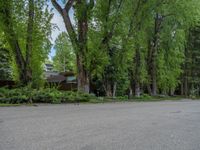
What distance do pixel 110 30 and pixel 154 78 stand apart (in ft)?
41.7

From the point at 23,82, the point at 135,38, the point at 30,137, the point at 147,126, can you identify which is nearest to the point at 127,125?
the point at 147,126

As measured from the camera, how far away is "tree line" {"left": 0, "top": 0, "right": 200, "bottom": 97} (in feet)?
68.1

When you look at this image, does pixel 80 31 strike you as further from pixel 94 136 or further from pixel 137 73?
pixel 94 136

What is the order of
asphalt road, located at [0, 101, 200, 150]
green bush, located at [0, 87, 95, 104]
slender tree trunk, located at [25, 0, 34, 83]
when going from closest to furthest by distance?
asphalt road, located at [0, 101, 200, 150], green bush, located at [0, 87, 95, 104], slender tree trunk, located at [25, 0, 34, 83]

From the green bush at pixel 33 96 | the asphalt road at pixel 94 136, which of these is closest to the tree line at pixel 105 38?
the green bush at pixel 33 96

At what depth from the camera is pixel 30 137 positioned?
6340 mm

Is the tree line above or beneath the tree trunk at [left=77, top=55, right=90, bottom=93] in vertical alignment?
above

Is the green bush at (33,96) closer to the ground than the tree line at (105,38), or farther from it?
closer to the ground

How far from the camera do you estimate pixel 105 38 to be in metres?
23.6

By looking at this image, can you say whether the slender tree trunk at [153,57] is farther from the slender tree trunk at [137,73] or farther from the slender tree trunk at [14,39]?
the slender tree trunk at [14,39]

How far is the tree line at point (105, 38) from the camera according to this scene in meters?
20.8

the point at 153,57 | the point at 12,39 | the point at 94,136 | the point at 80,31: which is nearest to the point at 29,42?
the point at 12,39

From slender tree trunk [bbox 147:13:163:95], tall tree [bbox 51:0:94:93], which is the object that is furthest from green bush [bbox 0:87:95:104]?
slender tree trunk [bbox 147:13:163:95]

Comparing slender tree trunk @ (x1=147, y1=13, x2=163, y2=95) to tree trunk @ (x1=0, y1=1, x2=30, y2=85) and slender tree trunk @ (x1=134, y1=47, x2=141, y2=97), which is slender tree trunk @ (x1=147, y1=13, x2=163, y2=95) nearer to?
slender tree trunk @ (x1=134, y1=47, x2=141, y2=97)
